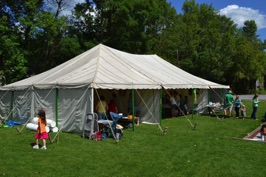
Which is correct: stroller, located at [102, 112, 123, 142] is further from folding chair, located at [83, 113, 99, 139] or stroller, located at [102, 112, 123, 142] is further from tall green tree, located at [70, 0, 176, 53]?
tall green tree, located at [70, 0, 176, 53]

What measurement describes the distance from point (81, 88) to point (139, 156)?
13.0 ft

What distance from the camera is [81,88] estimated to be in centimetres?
1056

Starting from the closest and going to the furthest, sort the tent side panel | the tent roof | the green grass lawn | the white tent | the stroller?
1. the green grass lawn
2. the stroller
3. the tent side panel
4. the white tent
5. the tent roof

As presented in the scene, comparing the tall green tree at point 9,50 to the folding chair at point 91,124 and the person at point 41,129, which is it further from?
the person at point 41,129

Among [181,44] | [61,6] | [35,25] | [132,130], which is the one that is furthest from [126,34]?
[132,130]

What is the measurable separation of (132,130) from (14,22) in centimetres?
1496

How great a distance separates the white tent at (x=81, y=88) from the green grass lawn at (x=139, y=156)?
45.0 inches

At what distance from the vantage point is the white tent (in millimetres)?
10664

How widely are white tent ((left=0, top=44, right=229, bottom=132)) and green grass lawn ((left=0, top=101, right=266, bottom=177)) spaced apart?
3.75 feet

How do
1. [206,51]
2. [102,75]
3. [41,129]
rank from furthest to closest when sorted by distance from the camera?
1. [206,51]
2. [102,75]
3. [41,129]

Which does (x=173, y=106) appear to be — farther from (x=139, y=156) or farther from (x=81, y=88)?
(x=139, y=156)

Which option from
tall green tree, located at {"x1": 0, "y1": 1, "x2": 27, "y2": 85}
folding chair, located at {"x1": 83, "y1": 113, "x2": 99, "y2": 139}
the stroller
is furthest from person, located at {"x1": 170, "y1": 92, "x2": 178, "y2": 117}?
tall green tree, located at {"x1": 0, "y1": 1, "x2": 27, "y2": 85}

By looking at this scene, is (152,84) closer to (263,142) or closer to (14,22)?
(263,142)

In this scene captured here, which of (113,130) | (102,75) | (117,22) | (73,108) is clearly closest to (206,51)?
Result: (117,22)
